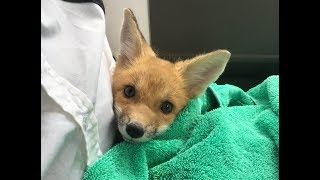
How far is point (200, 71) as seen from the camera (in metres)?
1.17

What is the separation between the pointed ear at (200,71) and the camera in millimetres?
1144

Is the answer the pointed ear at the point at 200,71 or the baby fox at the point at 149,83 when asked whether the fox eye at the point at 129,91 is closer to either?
the baby fox at the point at 149,83

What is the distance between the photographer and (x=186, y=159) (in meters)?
0.92

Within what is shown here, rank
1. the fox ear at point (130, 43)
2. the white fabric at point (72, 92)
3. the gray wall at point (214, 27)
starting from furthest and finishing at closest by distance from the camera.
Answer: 1. the gray wall at point (214, 27)
2. the fox ear at point (130, 43)
3. the white fabric at point (72, 92)

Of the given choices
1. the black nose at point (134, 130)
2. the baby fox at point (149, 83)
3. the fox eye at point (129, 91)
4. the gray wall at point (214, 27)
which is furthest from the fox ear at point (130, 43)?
the gray wall at point (214, 27)

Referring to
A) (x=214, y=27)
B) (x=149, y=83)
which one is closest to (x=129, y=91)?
(x=149, y=83)

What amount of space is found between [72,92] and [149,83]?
323 mm

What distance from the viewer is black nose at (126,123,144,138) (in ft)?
3.08

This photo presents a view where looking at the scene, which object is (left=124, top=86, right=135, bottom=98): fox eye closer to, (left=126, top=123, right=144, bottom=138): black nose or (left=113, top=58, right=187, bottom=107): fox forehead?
(left=113, top=58, right=187, bottom=107): fox forehead
